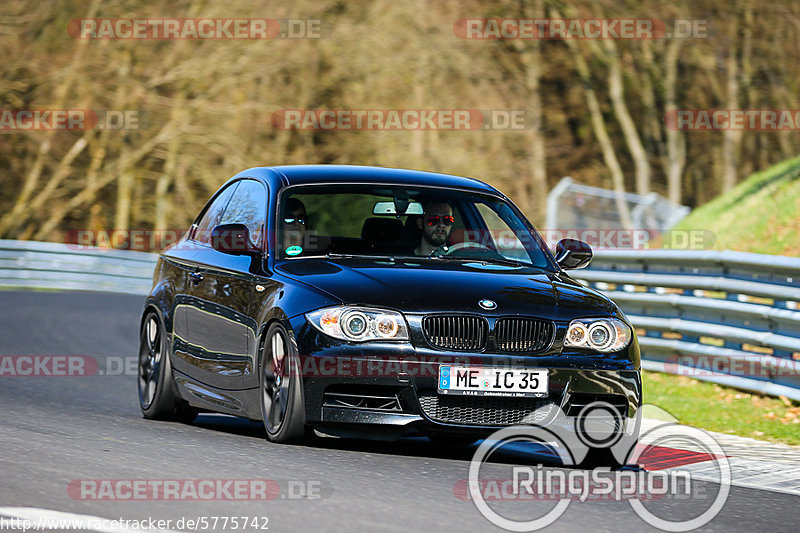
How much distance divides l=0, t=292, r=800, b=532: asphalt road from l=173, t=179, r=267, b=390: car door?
16.1 inches

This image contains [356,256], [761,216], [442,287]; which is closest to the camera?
[442,287]

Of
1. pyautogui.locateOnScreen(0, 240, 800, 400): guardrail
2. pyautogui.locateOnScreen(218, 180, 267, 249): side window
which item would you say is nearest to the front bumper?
pyautogui.locateOnScreen(218, 180, 267, 249): side window

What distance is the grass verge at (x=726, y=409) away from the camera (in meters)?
10.2

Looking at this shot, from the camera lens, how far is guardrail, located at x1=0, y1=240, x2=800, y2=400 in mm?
11484

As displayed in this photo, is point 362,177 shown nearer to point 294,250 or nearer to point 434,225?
point 434,225

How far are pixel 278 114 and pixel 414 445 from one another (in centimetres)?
2587

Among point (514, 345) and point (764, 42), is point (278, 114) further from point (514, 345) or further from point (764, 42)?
point (514, 345)

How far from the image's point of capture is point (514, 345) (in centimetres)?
751

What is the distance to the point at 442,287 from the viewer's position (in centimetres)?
765

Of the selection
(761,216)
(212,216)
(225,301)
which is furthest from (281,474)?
(761,216)

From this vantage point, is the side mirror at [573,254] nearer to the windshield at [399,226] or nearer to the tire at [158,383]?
the windshield at [399,226]

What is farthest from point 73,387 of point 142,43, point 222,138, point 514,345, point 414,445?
point 142,43

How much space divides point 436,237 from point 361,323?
1.50m

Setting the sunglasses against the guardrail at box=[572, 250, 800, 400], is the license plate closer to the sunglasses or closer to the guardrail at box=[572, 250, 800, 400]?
the sunglasses
